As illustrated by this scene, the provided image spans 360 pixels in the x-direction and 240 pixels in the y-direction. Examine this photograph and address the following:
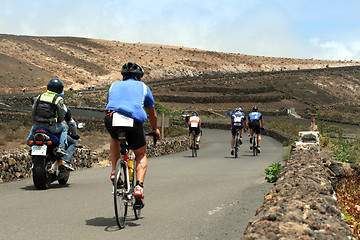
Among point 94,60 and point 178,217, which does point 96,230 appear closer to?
point 178,217

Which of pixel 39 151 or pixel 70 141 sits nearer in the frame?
pixel 39 151

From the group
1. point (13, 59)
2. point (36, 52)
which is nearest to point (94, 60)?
point (36, 52)

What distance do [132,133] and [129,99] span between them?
425 mm

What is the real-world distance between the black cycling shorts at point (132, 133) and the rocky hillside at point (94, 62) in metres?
80.2

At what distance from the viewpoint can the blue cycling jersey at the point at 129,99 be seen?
255 inches

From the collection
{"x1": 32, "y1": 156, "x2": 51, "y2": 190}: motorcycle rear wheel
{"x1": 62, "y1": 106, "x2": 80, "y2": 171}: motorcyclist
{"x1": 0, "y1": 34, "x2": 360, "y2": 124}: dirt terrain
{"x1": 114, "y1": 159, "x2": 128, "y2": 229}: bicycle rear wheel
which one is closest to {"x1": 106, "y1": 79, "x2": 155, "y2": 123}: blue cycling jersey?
{"x1": 114, "y1": 159, "x2": 128, "y2": 229}: bicycle rear wheel

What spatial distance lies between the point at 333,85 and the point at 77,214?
11768cm

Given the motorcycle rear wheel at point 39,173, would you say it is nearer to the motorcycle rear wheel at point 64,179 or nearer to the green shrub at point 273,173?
the motorcycle rear wheel at point 64,179

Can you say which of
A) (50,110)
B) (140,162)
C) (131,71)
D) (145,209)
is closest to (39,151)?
(50,110)

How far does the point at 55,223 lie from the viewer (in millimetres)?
6719

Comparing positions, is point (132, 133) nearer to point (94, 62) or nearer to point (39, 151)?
point (39, 151)

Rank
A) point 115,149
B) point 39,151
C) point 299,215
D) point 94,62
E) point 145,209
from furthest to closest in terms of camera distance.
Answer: point 94,62 → point 39,151 → point 145,209 → point 115,149 → point 299,215

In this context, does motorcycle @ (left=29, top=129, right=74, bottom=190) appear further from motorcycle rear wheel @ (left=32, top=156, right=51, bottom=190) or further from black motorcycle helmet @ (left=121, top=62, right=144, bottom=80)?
black motorcycle helmet @ (left=121, top=62, right=144, bottom=80)

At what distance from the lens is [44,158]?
943 centimetres
